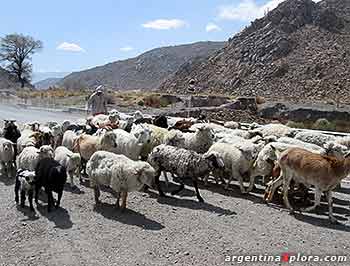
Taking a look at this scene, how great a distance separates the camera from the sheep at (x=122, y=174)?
856cm

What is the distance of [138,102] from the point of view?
3709 centimetres

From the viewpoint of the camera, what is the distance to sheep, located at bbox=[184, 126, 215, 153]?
11.7 metres

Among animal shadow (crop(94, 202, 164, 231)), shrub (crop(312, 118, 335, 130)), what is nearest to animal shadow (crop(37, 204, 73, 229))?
animal shadow (crop(94, 202, 164, 231))

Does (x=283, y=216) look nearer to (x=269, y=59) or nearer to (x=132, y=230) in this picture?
(x=132, y=230)

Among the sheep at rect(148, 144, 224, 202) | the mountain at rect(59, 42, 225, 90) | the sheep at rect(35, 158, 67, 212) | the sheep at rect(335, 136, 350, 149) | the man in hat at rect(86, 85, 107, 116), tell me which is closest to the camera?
the sheep at rect(35, 158, 67, 212)

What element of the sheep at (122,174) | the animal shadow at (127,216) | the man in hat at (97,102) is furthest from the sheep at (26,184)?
the man in hat at (97,102)

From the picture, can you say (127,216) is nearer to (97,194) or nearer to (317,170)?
(97,194)

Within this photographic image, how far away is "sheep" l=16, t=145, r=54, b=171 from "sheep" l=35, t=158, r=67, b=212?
2.34ft

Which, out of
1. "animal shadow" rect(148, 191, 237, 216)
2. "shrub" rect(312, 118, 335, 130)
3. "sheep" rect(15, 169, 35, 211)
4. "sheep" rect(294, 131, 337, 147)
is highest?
"sheep" rect(294, 131, 337, 147)

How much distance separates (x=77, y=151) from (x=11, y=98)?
141 ft

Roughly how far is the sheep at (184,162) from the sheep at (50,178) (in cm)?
210

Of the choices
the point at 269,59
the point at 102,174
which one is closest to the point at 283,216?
the point at 102,174

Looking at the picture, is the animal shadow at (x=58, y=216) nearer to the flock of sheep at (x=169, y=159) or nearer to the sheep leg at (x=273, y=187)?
Answer: the flock of sheep at (x=169, y=159)

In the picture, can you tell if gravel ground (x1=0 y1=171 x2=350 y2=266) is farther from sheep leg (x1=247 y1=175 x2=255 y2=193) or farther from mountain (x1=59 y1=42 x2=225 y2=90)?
mountain (x1=59 y1=42 x2=225 y2=90)
